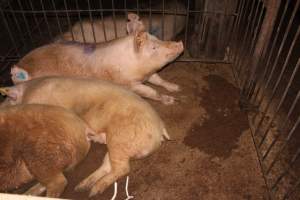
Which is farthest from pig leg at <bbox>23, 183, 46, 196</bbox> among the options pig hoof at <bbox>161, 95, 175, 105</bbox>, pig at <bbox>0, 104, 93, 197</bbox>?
pig hoof at <bbox>161, 95, 175, 105</bbox>

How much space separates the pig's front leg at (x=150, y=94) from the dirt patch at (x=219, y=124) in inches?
16.2

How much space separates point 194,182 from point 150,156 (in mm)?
513

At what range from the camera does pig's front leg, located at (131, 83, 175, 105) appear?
11.4 feet

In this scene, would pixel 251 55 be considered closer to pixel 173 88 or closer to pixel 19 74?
pixel 173 88

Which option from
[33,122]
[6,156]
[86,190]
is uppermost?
[33,122]

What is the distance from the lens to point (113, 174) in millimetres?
2619

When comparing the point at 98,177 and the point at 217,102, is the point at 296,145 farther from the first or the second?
the point at 98,177

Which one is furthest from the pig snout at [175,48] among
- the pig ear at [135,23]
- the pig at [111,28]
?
the pig at [111,28]

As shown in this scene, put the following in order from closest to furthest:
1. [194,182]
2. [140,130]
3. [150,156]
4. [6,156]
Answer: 1. [6,156]
2. [140,130]
3. [194,182]
4. [150,156]

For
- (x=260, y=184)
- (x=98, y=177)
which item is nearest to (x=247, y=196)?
(x=260, y=184)

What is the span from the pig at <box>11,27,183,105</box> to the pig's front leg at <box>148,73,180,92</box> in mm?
331

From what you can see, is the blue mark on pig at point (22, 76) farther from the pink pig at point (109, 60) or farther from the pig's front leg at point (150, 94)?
the pig's front leg at point (150, 94)

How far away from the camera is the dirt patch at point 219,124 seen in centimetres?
305

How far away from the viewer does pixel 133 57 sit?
3.36m
